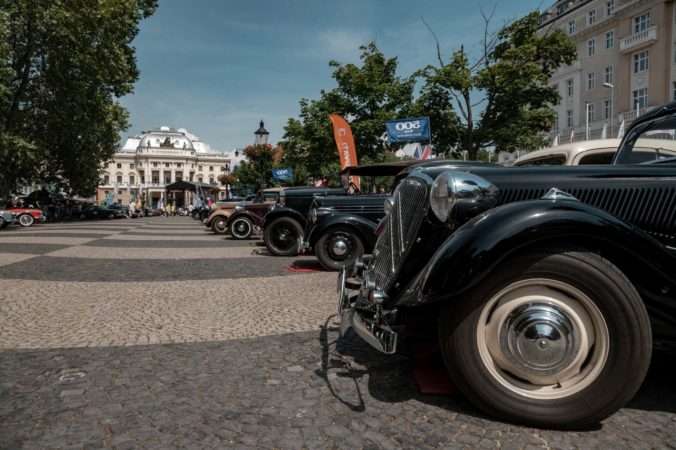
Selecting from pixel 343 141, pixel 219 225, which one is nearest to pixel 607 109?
pixel 343 141

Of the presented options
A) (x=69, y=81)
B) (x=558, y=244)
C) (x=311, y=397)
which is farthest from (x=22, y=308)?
(x=69, y=81)

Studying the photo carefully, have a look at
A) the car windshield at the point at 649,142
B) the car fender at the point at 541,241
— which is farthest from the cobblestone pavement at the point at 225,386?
the car windshield at the point at 649,142

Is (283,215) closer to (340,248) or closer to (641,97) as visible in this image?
(340,248)

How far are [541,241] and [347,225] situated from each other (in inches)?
193

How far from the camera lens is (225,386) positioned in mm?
2408

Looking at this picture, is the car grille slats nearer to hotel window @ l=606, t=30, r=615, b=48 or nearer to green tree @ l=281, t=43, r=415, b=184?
green tree @ l=281, t=43, r=415, b=184

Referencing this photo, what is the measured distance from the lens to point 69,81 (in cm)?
2189

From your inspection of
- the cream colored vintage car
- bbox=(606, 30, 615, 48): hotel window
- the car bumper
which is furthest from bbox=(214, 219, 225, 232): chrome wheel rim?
bbox=(606, 30, 615, 48): hotel window

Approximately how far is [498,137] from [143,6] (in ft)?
71.3

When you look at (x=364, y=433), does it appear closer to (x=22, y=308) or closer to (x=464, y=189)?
(x=464, y=189)

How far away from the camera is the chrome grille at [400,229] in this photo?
2.33m

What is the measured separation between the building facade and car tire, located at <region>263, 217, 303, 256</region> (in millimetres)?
26019

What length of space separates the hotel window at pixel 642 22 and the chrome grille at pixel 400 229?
38460mm

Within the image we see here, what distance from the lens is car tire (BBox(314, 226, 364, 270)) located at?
6.76m
